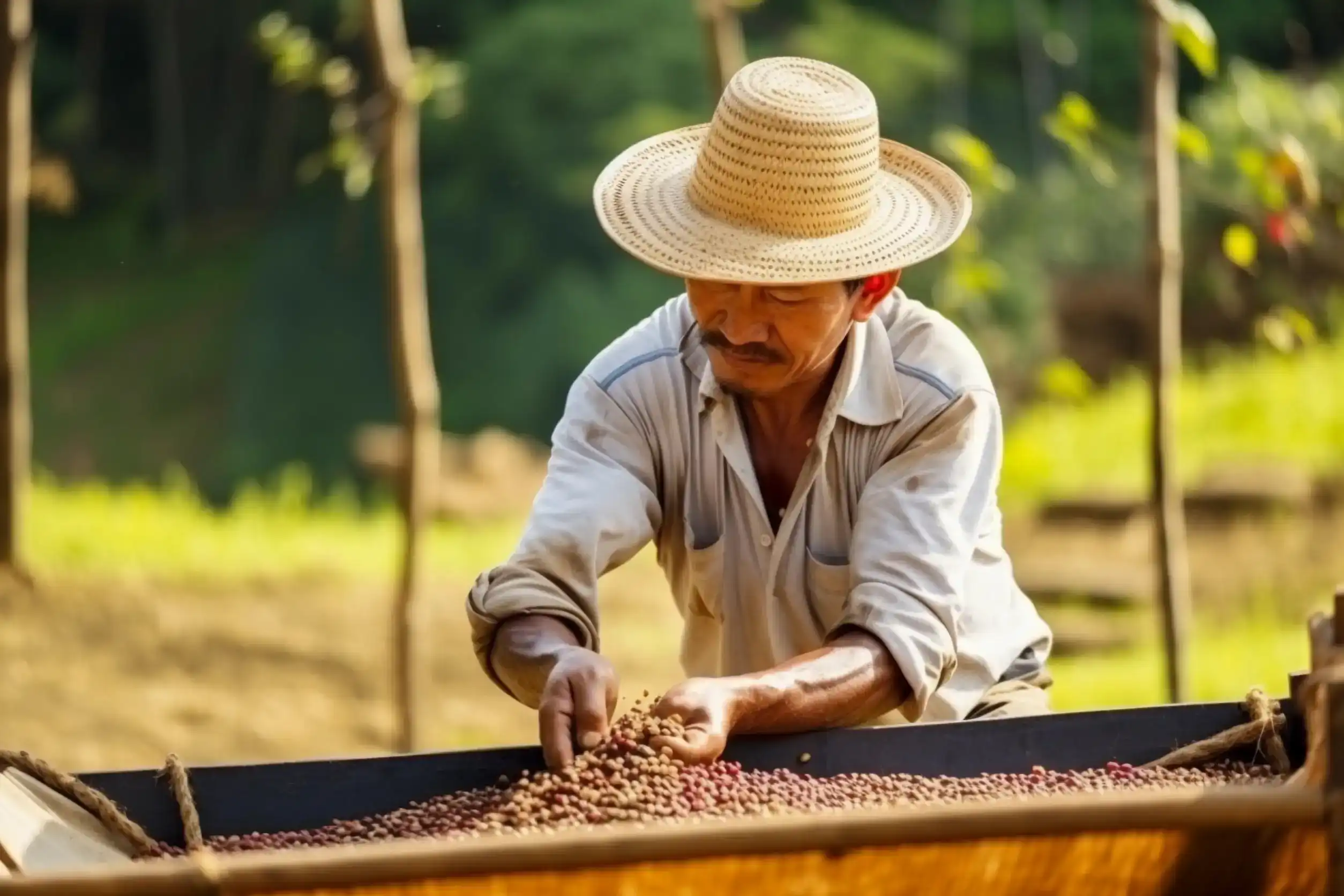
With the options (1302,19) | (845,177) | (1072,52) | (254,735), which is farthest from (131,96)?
(845,177)

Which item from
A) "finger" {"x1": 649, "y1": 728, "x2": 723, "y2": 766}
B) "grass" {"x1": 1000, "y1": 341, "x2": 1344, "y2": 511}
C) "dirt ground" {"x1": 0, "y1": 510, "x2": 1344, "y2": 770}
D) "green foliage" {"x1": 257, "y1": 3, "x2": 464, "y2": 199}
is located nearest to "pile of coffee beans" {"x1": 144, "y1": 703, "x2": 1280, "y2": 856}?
"finger" {"x1": 649, "y1": 728, "x2": 723, "y2": 766}

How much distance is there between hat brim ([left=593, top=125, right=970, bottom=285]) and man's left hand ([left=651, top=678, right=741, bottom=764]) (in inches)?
19.5

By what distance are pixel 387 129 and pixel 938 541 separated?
102 inches

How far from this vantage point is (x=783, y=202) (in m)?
2.52

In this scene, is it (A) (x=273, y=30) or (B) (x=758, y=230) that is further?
(A) (x=273, y=30)

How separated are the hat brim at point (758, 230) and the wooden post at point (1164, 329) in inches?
61.2

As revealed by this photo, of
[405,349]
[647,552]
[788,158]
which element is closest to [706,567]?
[788,158]

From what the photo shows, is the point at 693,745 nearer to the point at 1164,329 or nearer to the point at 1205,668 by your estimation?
the point at 1164,329

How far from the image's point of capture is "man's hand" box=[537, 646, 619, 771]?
2.23 metres

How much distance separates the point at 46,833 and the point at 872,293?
1.21 meters

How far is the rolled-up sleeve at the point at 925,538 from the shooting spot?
2.47 meters

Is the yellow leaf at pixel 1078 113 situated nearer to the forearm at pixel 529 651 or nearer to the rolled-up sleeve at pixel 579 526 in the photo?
the rolled-up sleeve at pixel 579 526

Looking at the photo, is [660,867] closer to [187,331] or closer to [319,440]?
[319,440]

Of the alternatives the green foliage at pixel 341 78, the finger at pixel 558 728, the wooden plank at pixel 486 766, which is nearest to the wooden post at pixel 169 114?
the green foliage at pixel 341 78
